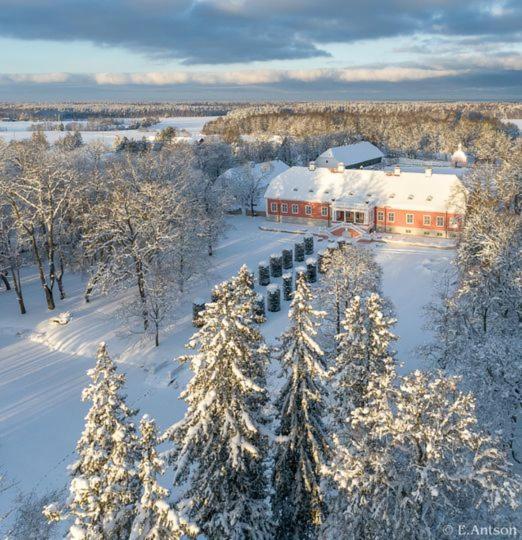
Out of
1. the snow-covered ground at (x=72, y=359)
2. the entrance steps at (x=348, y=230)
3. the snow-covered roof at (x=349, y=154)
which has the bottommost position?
the snow-covered ground at (x=72, y=359)

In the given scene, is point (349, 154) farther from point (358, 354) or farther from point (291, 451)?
point (291, 451)

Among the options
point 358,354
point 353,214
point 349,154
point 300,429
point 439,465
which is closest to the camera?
point 439,465

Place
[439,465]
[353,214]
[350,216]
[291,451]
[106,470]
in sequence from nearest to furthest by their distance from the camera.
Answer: [106,470]
[439,465]
[291,451]
[353,214]
[350,216]

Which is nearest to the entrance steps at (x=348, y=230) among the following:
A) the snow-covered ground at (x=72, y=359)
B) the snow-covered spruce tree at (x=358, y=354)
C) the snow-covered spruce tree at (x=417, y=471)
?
the snow-covered ground at (x=72, y=359)

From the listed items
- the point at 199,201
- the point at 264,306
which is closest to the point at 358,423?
the point at 264,306

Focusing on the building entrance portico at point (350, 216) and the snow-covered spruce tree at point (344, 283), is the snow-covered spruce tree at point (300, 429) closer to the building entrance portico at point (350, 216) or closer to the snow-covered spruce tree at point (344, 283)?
the snow-covered spruce tree at point (344, 283)

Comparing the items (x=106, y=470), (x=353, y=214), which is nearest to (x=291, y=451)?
(x=106, y=470)
